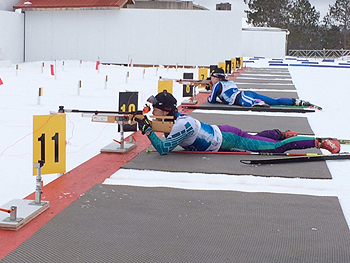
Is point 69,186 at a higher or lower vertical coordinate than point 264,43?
lower

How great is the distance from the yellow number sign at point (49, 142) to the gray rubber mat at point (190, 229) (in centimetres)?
38

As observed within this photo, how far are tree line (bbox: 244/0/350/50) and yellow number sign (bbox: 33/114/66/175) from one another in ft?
185

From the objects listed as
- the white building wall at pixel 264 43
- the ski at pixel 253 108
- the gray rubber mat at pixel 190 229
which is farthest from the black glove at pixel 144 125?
the white building wall at pixel 264 43

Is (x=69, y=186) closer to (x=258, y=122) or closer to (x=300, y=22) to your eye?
(x=258, y=122)

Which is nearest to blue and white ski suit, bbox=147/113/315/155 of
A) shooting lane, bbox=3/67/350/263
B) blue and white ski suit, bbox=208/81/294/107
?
shooting lane, bbox=3/67/350/263

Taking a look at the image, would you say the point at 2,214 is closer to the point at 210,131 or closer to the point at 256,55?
the point at 210,131

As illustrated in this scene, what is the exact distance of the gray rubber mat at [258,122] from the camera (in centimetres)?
749

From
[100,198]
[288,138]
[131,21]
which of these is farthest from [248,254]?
[131,21]

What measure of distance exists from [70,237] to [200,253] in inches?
29.8

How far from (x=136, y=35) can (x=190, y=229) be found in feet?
78.9

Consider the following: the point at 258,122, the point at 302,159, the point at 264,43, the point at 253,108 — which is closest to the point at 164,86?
the point at 258,122

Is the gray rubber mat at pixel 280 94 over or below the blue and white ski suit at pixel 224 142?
over

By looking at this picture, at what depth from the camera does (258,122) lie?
26.3 ft

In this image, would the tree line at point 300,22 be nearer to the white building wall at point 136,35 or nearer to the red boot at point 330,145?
the white building wall at point 136,35
